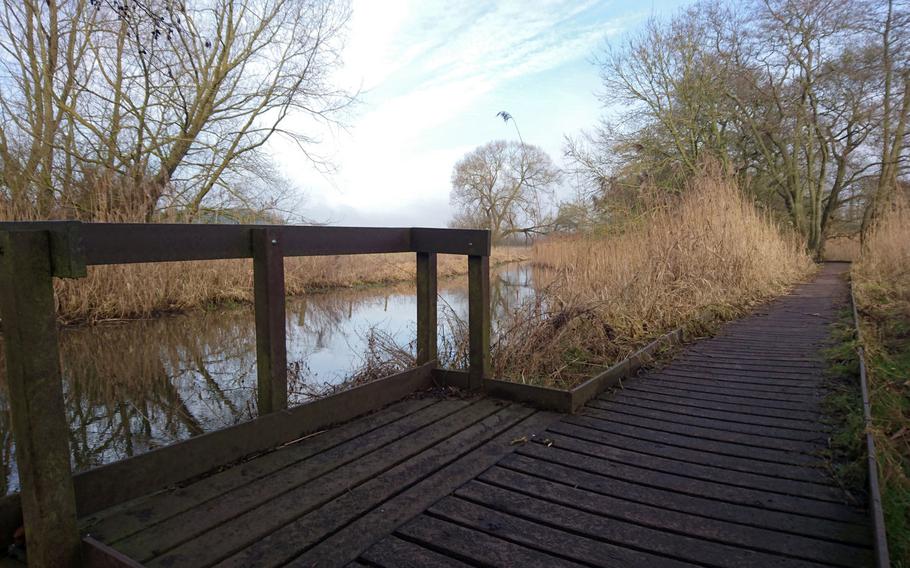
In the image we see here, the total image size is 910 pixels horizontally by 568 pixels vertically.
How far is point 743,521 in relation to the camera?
1899mm

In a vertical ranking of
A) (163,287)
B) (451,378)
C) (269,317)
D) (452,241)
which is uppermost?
(452,241)

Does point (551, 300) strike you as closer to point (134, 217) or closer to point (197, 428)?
point (197, 428)

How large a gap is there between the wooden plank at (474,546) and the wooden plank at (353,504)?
0.76 feet

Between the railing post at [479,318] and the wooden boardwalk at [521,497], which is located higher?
the railing post at [479,318]

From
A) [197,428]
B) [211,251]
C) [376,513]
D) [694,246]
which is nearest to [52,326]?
[211,251]

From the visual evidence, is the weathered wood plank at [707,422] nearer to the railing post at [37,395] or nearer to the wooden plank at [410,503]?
the wooden plank at [410,503]

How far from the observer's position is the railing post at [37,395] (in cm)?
154

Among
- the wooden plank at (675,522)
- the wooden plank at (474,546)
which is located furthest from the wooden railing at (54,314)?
the wooden plank at (675,522)

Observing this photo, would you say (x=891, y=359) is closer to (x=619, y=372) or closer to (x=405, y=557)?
(x=619, y=372)

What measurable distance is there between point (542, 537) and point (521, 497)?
0.95ft

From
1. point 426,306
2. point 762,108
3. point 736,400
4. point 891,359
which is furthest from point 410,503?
point 762,108

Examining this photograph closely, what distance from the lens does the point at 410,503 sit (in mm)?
2020

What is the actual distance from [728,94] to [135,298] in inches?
641

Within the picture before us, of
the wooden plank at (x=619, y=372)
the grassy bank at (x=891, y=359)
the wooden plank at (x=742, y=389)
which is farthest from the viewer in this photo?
the wooden plank at (x=742, y=389)
